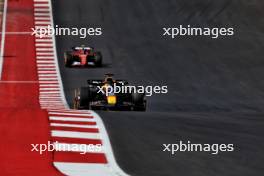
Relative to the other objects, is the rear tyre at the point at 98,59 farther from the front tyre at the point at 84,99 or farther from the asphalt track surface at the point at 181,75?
the front tyre at the point at 84,99

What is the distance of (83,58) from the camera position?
4044 cm

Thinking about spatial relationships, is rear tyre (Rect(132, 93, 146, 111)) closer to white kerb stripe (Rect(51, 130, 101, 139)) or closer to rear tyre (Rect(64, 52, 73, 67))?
white kerb stripe (Rect(51, 130, 101, 139))

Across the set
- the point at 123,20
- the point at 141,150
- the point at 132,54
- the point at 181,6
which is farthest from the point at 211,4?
the point at 141,150

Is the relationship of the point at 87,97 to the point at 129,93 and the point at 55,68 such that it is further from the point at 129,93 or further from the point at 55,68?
the point at 55,68

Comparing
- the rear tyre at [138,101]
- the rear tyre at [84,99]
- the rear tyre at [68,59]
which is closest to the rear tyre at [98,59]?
the rear tyre at [68,59]

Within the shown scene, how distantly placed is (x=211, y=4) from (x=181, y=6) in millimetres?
1821

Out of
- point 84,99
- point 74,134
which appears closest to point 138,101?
point 84,99

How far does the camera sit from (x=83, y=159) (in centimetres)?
1323

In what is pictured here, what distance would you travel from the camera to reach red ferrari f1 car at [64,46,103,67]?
132 feet

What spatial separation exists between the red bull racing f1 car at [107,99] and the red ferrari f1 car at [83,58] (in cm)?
1273

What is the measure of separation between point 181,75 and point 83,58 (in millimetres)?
5023

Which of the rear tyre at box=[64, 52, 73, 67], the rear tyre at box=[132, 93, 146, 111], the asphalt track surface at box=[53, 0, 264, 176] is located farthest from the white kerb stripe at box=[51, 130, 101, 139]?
the rear tyre at box=[64, 52, 73, 67]

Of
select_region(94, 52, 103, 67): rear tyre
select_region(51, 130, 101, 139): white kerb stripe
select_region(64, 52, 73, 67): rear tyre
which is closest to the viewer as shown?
select_region(51, 130, 101, 139): white kerb stripe

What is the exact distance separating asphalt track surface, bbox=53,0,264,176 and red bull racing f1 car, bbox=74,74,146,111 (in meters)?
0.91
